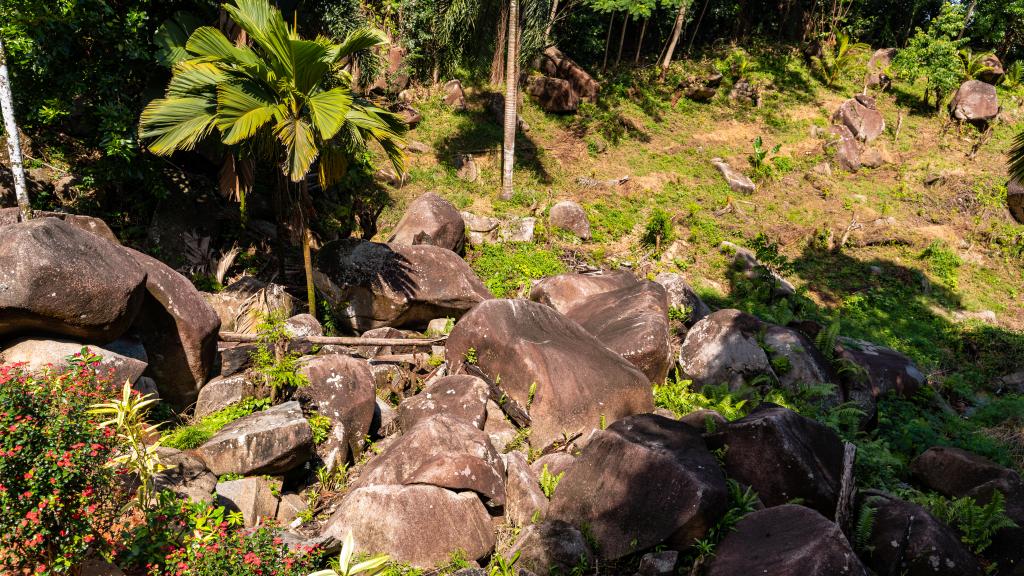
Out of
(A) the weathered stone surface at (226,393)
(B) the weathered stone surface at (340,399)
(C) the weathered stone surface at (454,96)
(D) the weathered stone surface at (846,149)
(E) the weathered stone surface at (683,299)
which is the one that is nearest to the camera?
(B) the weathered stone surface at (340,399)

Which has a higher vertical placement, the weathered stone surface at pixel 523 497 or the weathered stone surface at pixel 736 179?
the weathered stone surface at pixel 736 179

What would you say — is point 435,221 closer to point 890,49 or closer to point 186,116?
point 186,116

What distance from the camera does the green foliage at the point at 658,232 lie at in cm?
1841

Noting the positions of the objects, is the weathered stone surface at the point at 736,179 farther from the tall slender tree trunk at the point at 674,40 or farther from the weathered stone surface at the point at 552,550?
the weathered stone surface at the point at 552,550

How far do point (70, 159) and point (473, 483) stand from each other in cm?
1120

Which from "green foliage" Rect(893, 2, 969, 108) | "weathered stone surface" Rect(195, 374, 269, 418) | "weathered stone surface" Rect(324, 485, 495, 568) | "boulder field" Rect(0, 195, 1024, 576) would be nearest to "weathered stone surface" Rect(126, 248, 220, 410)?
"boulder field" Rect(0, 195, 1024, 576)

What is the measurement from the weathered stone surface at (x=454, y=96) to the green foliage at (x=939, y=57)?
63.0 ft

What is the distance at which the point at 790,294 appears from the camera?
666 inches

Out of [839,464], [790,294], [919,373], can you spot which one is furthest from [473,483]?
[790,294]

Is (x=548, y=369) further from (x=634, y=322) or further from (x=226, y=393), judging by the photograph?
(x=226, y=393)

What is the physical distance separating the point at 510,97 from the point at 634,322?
9.82 metres

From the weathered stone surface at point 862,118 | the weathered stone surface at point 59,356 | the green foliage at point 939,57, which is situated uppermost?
the green foliage at point 939,57

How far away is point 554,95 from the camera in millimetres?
24547

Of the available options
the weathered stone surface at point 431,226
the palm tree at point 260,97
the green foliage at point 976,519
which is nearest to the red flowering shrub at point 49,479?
the palm tree at point 260,97
